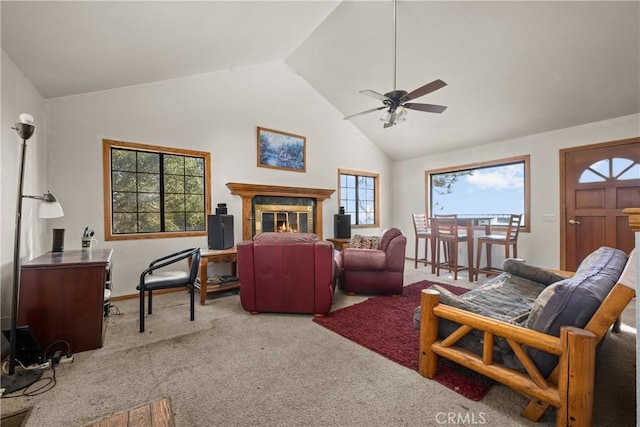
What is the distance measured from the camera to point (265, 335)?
2.50m

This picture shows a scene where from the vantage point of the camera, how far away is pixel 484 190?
17.8ft

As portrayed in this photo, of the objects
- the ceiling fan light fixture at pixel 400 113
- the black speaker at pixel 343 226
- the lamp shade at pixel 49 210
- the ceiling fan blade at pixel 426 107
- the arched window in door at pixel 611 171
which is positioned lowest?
the black speaker at pixel 343 226

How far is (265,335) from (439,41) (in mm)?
4048

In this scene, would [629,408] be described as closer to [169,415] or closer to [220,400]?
[220,400]

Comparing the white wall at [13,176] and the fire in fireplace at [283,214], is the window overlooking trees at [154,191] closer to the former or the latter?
the white wall at [13,176]

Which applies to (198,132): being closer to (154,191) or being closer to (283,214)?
(154,191)

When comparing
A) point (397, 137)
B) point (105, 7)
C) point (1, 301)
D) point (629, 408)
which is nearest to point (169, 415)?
point (1, 301)

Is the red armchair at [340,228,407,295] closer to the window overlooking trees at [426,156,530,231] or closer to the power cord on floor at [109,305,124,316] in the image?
the power cord on floor at [109,305,124,316]

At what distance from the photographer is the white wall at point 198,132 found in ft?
11.1

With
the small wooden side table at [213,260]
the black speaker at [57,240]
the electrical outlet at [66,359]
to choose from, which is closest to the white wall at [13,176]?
the black speaker at [57,240]

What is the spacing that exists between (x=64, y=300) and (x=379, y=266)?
3069 millimetres

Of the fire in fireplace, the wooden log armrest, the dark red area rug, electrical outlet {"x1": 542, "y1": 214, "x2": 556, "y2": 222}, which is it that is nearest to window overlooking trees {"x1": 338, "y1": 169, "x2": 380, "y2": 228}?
the fire in fireplace

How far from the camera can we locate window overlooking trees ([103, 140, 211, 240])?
369 cm

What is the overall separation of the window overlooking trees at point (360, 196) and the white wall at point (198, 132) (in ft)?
0.77
